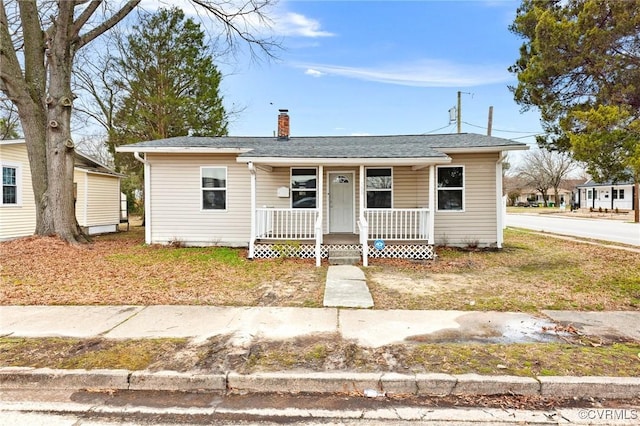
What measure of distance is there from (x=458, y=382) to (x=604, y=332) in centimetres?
261

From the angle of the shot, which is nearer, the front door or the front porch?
the front porch

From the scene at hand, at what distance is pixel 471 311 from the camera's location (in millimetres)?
5285

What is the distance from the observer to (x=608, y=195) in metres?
42.5

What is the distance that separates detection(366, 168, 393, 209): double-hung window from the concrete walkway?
137 inches

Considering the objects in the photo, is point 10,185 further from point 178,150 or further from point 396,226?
point 396,226

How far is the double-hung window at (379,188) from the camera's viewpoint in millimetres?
11477

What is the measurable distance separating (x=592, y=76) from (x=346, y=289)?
9.27m

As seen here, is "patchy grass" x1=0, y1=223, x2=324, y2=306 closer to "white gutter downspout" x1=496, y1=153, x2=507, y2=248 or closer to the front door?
the front door

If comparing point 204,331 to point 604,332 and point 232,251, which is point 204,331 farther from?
point 232,251

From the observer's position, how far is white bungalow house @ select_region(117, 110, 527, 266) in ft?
36.3

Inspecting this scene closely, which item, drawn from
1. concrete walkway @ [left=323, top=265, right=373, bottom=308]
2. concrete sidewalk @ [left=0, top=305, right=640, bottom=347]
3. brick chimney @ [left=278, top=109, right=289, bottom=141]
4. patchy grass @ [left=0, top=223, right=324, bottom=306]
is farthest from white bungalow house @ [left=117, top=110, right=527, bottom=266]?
concrete sidewalk @ [left=0, top=305, right=640, bottom=347]

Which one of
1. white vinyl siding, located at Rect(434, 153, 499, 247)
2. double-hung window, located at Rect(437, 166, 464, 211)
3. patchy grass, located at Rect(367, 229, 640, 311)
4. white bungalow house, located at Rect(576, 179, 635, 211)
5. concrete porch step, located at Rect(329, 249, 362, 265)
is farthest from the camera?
white bungalow house, located at Rect(576, 179, 635, 211)

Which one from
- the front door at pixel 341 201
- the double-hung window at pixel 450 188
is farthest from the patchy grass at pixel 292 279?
the front door at pixel 341 201

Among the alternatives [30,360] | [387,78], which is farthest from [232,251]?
[387,78]
